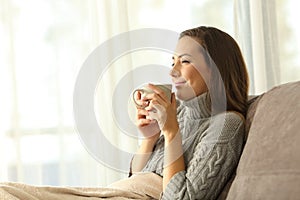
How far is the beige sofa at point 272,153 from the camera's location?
57.3 inches

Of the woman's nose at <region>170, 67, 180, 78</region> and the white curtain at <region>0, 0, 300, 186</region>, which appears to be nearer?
the woman's nose at <region>170, 67, 180, 78</region>

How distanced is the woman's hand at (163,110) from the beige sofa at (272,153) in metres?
0.23

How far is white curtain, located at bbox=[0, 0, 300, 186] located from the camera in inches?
129

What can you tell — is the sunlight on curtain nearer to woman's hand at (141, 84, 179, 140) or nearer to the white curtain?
the white curtain

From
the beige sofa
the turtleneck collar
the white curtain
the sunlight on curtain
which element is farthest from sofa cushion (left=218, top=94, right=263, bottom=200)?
the white curtain

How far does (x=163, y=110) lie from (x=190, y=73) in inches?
7.0

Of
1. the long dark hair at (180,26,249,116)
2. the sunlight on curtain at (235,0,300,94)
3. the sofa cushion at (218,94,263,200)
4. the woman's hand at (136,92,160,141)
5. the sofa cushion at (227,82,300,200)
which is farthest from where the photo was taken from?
the sunlight on curtain at (235,0,300,94)

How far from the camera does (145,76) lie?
127 inches

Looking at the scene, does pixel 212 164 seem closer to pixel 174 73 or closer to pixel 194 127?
pixel 194 127

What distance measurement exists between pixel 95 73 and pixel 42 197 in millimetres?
1684

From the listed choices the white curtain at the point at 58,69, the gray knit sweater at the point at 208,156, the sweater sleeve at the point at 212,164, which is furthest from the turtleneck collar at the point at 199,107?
the white curtain at the point at 58,69

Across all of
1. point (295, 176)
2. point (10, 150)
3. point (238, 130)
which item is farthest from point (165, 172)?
point (10, 150)

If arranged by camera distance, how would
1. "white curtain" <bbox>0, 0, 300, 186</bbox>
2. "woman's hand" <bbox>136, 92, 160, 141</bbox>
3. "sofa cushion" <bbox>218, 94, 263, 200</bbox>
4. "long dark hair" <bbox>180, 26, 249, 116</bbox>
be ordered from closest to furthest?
"sofa cushion" <bbox>218, 94, 263, 200</bbox> < "long dark hair" <bbox>180, 26, 249, 116</bbox> < "woman's hand" <bbox>136, 92, 160, 141</bbox> < "white curtain" <bbox>0, 0, 300, 186</bbox>

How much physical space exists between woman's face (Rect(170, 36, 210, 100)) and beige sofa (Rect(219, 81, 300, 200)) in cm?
25
